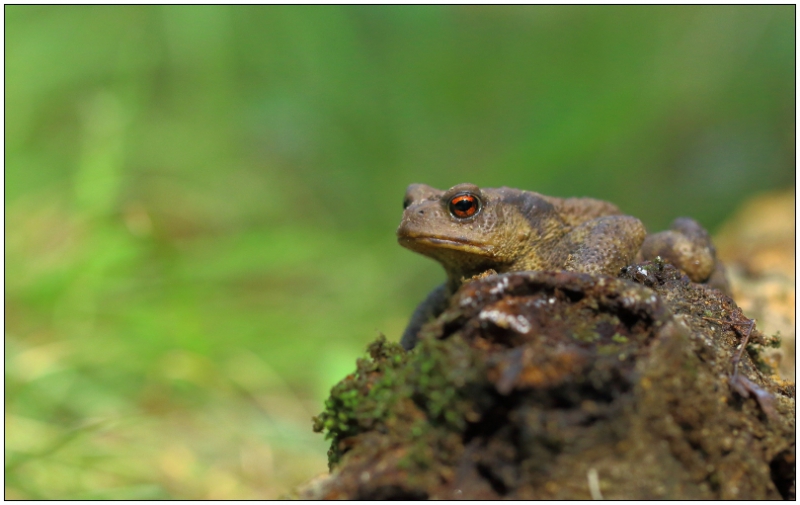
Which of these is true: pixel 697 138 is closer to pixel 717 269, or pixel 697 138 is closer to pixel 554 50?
pixel 554 50

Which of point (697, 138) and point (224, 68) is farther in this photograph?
point (697, 138)

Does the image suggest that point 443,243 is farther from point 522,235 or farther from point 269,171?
point 269,171

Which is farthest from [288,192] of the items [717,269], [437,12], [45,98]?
[717,269]

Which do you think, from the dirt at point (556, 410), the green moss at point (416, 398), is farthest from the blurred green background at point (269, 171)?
the dirt at point (556, 410)

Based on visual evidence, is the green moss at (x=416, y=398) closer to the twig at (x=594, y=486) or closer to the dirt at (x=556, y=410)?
the dirt at (x=556, y=410)

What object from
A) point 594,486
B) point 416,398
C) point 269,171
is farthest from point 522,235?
point 269,171

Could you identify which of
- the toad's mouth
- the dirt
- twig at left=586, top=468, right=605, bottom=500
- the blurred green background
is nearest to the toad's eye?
the toad's mouth
